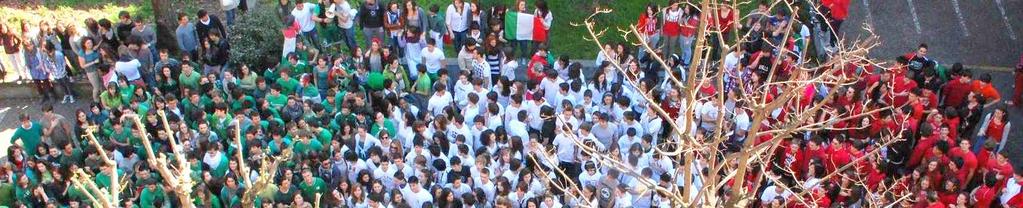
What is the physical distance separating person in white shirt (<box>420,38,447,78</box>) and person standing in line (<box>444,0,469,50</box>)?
2.15ft

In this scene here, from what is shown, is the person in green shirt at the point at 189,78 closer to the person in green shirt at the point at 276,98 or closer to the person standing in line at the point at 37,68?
the person in green shirt at the point at 276,98

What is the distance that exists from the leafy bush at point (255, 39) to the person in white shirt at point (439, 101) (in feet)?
9.12

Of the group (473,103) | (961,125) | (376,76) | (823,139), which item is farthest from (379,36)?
(961,125)

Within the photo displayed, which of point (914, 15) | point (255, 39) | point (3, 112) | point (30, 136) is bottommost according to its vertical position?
point (3, 112)

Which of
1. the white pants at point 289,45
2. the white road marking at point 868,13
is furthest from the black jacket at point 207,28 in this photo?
the white road marking at point 868,13

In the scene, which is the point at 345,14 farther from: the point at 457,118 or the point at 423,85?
the point at 457,118

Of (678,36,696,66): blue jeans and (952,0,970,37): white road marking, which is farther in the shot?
(952,0,970,37): white road marking

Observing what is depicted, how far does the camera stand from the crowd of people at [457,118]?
1282 centimetres

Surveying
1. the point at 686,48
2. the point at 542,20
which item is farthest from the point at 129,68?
the point at 686,48

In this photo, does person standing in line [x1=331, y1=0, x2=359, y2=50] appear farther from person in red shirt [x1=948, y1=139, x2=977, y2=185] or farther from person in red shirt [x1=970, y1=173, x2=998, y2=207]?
person in red shirt [x1=970, y1=173, x2=998, y2=207]

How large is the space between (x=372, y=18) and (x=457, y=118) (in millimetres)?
3246

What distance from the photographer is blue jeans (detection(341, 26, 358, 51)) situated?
659 inches

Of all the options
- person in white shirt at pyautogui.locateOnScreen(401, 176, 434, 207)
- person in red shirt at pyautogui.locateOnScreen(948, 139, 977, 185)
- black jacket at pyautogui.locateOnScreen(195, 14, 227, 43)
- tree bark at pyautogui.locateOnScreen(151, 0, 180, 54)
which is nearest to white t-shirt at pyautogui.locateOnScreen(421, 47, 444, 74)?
black jacket at pyautogui.locateOnScreen(195, 14, 227, 43)

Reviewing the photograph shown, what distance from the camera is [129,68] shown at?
1552 cm
